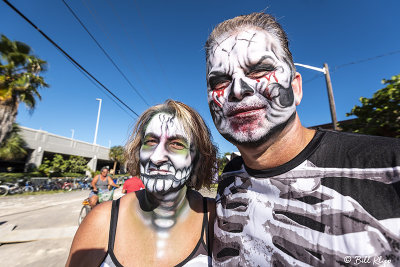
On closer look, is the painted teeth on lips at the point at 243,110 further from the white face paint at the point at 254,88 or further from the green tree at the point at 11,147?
the green tree at the point at 11,147

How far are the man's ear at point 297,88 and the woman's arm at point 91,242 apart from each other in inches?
61.8

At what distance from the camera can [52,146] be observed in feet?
77.7

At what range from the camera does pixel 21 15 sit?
11.0 ft

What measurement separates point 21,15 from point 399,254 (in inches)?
213

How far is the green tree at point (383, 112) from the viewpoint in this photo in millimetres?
3246

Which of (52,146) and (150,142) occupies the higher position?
(52,146)

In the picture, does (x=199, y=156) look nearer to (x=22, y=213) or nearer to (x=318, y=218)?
(x=318, y=218)

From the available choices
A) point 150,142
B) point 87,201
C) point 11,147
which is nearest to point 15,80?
point 11,147

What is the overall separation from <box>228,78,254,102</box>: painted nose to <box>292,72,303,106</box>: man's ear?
0.31m

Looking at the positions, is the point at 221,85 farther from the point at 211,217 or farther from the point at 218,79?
the point at 211,217

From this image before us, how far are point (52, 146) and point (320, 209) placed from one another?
29.9m

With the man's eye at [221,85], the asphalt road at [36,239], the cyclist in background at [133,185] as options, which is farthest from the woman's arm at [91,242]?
the cyclist in background at [133,185]

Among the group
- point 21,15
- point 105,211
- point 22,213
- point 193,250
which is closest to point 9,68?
point 22,213

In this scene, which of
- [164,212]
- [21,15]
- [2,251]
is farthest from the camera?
[2,251]
